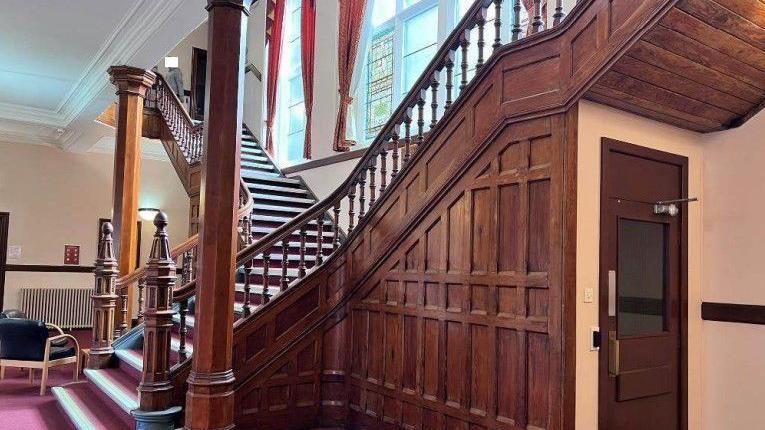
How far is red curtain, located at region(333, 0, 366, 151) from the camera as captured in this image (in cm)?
697

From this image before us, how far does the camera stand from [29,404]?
5219mm

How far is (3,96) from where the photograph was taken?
7.88 m

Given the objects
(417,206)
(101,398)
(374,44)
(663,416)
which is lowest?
(101,398)

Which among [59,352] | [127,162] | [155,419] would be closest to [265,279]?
→ [155,419]

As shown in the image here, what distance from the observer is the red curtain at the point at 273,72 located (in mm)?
9023

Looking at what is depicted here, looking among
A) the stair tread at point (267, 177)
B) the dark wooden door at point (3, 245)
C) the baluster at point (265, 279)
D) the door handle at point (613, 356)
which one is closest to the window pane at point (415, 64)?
the stair tread at point (267, 177)

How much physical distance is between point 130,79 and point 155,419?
379 centimetres

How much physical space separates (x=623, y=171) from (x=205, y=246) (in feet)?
7.96

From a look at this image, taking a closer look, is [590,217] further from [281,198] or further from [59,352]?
[59,352]

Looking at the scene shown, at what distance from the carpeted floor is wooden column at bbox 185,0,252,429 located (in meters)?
1.84

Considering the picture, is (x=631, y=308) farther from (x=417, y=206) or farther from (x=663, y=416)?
(x=417, y=206)

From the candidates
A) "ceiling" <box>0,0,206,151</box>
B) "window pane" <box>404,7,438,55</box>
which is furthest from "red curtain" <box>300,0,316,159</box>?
"ceiling" <box>0,0,206,151</box>

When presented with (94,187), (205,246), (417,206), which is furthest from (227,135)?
(94,187)

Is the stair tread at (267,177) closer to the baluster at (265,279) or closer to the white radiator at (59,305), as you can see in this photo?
the baluster at (265,279)
